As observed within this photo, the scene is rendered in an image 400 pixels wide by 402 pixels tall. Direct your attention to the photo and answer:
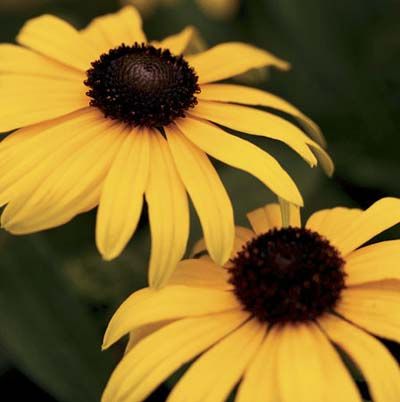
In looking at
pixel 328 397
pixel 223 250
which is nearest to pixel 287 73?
pixel 223 250

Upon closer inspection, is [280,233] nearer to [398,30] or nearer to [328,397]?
[328,397]

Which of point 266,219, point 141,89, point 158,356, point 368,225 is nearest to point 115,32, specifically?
point 141,89

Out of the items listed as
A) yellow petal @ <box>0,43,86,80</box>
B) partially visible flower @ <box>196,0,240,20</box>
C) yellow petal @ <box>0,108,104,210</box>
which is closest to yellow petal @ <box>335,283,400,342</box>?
yellow petal @ <box>0,108,104,210</box>

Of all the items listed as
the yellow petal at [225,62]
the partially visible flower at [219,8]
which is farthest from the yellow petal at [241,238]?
the partially visible flower at [219,8]

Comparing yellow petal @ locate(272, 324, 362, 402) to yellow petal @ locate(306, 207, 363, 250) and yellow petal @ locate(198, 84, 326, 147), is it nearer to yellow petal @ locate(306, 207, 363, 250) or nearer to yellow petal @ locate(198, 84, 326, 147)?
yellow petal @ locate(306, 207, 363, 250)

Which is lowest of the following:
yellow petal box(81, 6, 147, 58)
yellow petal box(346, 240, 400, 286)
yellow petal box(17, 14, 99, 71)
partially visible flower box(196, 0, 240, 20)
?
yellow petal box(346, 240, 400, 286)

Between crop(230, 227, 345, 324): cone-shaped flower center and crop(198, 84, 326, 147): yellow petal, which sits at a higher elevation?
crop(198, 84, 326, 147): yellow petal
